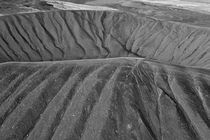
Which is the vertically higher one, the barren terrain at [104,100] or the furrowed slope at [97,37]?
the barren terrain at [104,100]

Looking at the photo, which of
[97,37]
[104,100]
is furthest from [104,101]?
[97,37]

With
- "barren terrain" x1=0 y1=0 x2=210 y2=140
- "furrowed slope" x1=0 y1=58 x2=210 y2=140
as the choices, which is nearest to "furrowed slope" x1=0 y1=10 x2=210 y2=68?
"barren terrain" x1=0 y1=0 x2=210 y2=140

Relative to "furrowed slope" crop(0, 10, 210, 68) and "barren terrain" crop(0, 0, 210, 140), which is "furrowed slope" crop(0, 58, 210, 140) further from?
"furrowed slope" crop(0, 10, 210, 68)

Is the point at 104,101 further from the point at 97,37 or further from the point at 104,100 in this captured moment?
the point at 97,37

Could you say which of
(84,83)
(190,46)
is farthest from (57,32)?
(84,83)

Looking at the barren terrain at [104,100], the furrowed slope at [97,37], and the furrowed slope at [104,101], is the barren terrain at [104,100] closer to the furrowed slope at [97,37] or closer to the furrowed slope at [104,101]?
the furrowed slope at [104,101]

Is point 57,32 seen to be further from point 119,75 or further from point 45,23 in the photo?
point 119,75

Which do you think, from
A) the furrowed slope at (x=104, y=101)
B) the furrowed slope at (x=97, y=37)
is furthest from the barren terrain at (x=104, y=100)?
the furrowed slope at (x=97, y=37)
